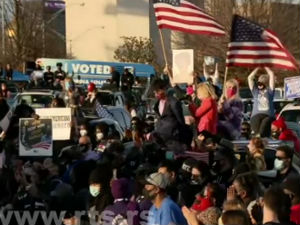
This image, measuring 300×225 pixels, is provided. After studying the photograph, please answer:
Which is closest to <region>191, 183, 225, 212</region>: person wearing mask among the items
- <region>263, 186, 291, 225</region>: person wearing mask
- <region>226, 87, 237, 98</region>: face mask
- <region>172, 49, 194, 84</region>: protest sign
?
<region>263, 186, 291, 225</region>: person wearing mask

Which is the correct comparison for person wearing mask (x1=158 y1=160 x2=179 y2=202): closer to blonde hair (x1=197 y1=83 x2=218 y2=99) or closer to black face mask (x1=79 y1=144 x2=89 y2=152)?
black face mask (x1=79 y1=144 x2=89 y2=152)

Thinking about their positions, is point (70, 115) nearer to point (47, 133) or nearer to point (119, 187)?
point (47, 133)

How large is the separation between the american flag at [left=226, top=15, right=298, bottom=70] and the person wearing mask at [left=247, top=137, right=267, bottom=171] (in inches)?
127

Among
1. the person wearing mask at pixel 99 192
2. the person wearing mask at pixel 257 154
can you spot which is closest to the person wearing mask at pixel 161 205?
the person wearing mask at pixel 99 192

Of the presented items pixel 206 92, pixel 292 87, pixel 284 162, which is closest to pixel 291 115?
pixel 292 87

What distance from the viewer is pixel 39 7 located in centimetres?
5966

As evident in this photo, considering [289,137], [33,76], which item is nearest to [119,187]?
[289,137]

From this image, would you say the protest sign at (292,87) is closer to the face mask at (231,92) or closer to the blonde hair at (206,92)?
the face mask at (231,92)

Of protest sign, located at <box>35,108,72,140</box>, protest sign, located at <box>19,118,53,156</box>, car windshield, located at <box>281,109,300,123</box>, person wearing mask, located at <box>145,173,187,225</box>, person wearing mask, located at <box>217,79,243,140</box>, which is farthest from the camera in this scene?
car windshield, located at <box>281,109,300,123</box>

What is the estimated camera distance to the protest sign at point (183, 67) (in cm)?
1405

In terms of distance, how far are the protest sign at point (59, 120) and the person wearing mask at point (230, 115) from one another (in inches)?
97.3

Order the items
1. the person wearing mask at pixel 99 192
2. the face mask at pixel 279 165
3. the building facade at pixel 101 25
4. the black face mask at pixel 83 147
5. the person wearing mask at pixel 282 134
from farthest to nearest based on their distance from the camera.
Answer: the building facade at pixel 101 25 → the black face mask at pixel 83 147 → the person wearing mask at pixel 282 134 → the face mask at pixel 279 165 → the person wearing mask at pixel 99 192

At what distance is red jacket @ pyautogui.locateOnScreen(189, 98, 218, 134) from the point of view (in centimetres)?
1207

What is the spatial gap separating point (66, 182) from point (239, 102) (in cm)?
360
